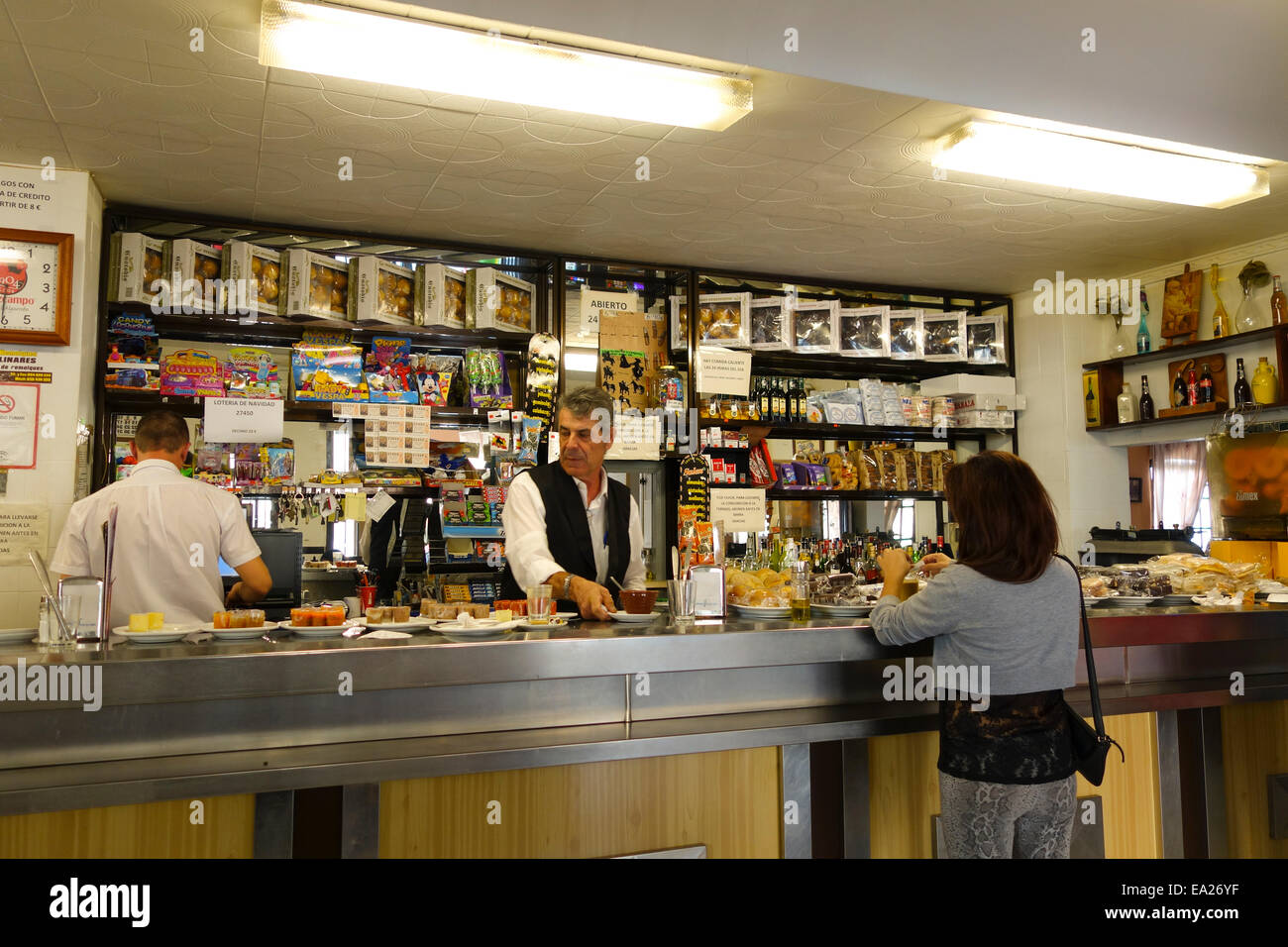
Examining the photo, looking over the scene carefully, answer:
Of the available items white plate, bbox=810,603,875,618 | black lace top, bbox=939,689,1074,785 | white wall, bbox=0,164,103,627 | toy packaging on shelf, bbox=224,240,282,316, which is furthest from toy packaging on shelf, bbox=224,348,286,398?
black lace top, bbox=939,689,1074,785

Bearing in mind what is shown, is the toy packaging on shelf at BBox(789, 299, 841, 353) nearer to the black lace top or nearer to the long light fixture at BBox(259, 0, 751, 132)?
the long light fixture at BBox(259, 0, 751, 132)

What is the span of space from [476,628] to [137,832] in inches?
35.5

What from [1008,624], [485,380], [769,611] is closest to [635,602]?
[769,611]

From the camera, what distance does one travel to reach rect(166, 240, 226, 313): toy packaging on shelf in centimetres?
459

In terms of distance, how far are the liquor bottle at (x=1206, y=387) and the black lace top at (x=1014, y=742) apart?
12.7 feet

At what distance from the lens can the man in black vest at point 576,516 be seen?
3432 mm

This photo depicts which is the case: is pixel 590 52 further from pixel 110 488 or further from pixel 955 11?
pixel 110 488

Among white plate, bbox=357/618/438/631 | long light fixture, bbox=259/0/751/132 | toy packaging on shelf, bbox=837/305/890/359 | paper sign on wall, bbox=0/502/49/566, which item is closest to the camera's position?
white plate, bbox=357/618/438/631

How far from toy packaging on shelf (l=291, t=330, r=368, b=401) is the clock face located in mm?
1112

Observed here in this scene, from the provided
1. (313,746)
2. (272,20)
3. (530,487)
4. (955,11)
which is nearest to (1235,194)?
(955,11)

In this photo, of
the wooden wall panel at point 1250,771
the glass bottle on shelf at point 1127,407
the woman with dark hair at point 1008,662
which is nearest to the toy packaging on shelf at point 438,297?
the woman with dark hair at point 1008,662

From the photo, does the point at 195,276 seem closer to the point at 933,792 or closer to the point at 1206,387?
the point at 933,792

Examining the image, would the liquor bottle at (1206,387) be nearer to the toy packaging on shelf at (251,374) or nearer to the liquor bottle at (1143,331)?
the liquor bottle at (1143,331)

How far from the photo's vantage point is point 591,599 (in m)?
2.87
